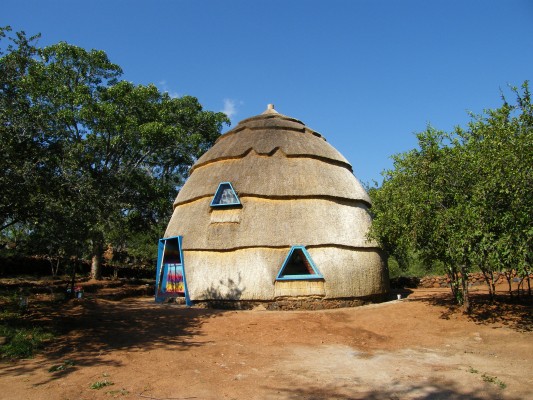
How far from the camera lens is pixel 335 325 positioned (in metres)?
11.4

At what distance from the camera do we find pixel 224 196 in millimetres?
15469

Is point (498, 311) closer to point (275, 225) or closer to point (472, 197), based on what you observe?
point (472, 197)

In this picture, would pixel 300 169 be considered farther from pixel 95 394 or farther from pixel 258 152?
pixel 95 394

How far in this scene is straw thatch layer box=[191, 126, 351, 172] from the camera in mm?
16438

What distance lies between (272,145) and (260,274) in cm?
575

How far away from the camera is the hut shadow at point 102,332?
730cm

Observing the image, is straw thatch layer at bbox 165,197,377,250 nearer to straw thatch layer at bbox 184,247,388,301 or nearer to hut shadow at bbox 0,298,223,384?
straw thatch layer at bbox 184,247,388,301

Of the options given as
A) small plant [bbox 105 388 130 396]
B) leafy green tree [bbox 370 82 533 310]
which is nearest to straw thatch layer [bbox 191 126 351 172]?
leafy green tree [bbox 370 82 533 310]

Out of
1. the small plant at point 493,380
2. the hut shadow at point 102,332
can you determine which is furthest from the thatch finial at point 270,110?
the small plant at point 493,380

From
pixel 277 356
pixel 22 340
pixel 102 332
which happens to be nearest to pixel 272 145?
pixel 102 332

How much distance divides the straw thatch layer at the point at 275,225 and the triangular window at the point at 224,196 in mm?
281

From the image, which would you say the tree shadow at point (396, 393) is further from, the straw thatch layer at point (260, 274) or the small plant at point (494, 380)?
the straw thatch layer at point (260, 274)

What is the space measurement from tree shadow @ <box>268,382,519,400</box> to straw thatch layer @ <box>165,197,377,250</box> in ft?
25.5

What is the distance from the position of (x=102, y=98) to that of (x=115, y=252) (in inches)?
602
